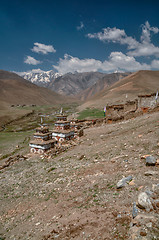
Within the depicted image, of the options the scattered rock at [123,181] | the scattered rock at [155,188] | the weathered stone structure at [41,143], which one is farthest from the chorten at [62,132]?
the scattered rock at [155,188]

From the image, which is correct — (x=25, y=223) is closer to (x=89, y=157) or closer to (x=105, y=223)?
(x=105, y=223)

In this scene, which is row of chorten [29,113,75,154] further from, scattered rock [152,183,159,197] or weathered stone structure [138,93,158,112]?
scattered rock [152,183,159,197]

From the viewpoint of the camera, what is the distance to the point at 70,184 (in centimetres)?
693

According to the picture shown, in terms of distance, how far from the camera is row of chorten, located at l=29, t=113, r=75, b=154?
15445 millimetres

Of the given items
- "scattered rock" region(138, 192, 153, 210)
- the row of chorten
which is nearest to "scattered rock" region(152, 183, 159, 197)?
"scattered rock" region(138, 192, 153, 210)

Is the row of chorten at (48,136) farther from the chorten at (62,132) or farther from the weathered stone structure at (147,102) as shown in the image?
the weathered stone structure at (147,102)

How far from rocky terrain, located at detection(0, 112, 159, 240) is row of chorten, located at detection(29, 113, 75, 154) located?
19.8ft

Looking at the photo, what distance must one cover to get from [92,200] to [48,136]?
39.6 feet

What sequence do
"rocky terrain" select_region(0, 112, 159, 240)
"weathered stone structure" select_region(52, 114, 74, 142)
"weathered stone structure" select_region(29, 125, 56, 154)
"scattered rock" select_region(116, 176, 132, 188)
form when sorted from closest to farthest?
A: "rocky terrain" select_region(0, 112, 159, 240)
"scattered rock" select_region(116, 176, 132, 188)
"weathered stone structure" select_region(29, 125, 56, 154)
"weathered stone structure" select_region(52, 114, 74, 142)

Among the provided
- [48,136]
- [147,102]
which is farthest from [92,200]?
[147,102]

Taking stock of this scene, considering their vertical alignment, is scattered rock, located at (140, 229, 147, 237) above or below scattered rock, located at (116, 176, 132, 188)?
above

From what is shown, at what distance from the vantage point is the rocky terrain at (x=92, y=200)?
3727mm

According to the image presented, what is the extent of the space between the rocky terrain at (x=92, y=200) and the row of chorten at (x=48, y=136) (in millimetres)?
6037

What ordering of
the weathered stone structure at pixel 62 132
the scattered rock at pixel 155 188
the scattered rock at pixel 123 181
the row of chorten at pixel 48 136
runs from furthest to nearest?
the weathered stone structure at pixel 62 132
the row of chorten at pixel 48 136
the scattered rock at pixel 123 181
the scattered rock at pixel 155 188
